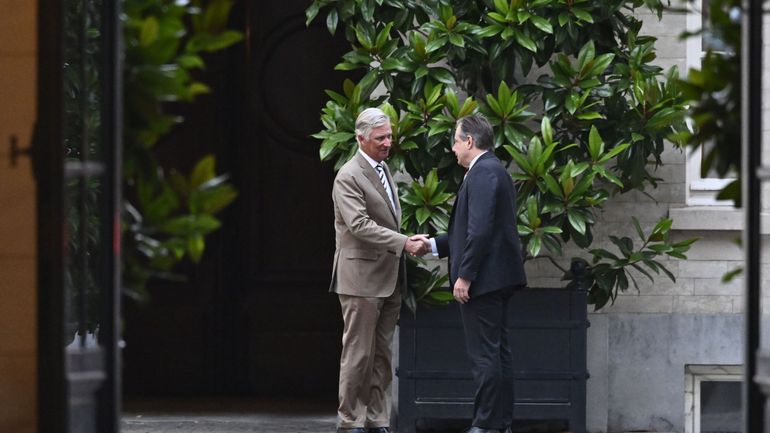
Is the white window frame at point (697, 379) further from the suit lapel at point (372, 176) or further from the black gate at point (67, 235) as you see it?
the black gate at point (67, 235)

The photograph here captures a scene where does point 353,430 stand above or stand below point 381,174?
below

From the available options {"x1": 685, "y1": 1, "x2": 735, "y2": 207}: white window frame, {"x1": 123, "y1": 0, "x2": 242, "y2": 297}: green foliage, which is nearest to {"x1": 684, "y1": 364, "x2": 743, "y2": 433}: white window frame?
{"x1": 685, "y1": 1, "x2": 735, "y2": 207}: white window frame

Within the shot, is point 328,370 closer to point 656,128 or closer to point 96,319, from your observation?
point 656,128

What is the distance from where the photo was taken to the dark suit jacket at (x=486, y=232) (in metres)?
8.01

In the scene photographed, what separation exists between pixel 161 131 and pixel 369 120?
412 cm

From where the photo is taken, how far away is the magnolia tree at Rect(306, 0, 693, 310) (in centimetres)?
862

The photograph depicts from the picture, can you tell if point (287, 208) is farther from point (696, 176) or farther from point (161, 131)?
point (161, 131)

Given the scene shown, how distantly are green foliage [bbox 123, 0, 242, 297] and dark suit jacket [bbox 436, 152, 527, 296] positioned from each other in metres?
3.88

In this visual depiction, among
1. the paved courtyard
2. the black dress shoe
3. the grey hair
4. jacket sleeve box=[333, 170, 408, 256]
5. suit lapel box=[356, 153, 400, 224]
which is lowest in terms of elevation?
the paved courtyard

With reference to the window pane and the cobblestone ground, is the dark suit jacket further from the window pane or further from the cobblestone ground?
the window pane

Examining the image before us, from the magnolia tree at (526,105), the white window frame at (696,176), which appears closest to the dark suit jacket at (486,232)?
the magnolia tree at (526,105)

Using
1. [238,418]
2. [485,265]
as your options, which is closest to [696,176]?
[485,265]

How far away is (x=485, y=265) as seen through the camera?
811 centimetres

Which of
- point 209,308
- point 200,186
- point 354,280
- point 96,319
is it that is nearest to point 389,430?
point 354,280
